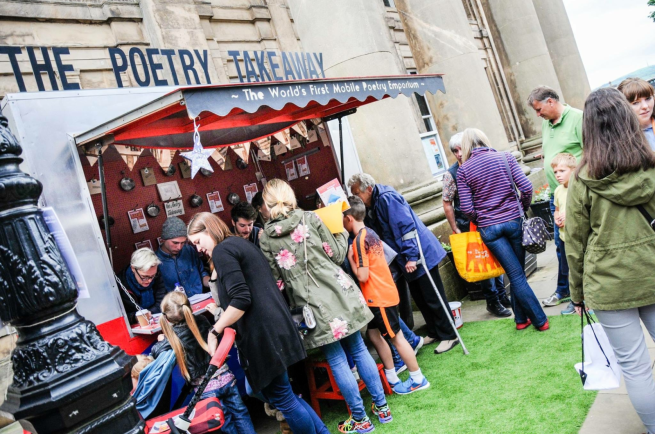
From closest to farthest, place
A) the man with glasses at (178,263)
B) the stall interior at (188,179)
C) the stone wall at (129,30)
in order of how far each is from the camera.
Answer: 1. the man with glasses at (178,263)
2. the stall interior at (188,179)
3. the stone wall at (129,30)

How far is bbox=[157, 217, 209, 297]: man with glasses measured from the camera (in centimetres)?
547

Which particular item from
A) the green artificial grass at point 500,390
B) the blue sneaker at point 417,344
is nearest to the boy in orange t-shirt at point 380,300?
the green artificial grass at point 500,390

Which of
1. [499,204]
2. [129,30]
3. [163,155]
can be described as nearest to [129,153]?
[163,155]

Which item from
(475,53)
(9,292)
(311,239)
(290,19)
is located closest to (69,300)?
(9,292)

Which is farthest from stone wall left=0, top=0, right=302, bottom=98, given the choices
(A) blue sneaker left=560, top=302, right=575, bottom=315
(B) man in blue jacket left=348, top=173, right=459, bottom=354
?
(A) blue sneaker left=560, top=302, right=575, bottom=315

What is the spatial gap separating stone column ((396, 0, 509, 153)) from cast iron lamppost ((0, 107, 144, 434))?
8.28 m

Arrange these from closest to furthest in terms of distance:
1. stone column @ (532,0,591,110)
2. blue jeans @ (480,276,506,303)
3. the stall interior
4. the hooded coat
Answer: the hooded coat
blue jeans @ (480,276,506,303)
the stall interior
stone column @ (532,0,591,110)

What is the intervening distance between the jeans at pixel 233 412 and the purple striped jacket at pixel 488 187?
270 centimetres

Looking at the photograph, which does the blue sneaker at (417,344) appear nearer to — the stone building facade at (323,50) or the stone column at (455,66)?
the stone building facade at (323,50)

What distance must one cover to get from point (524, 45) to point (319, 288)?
44.0 ft

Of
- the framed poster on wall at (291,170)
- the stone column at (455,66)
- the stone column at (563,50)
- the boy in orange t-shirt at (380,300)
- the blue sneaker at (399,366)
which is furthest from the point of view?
the stone column at (563,50)

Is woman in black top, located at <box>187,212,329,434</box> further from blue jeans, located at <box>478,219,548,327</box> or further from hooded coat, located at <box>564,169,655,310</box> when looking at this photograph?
blue jeans, located at <box>478,219,548,327</box>

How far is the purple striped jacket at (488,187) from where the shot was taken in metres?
4.68

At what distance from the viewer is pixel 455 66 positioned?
931 cm
